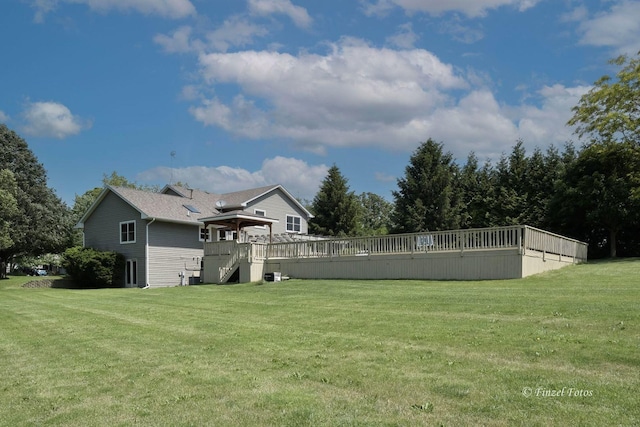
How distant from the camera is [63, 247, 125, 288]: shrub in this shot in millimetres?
27953

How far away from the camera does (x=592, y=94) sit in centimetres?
2255

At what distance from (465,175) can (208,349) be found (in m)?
34.7

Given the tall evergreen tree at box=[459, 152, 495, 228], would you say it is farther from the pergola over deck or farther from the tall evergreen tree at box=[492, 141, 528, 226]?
the pergola over deck

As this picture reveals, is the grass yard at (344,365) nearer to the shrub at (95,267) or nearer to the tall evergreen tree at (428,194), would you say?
the shrub at (95,267)

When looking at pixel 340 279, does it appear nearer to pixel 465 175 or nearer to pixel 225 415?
pixel 225 415

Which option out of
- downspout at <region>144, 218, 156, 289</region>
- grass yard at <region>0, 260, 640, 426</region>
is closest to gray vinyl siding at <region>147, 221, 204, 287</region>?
downspout at <region>144, 218, 156, 289</region>

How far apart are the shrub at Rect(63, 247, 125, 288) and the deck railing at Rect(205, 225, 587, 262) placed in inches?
264

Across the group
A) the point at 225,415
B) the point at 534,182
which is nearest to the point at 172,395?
the point at 225,415

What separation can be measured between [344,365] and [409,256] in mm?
12996

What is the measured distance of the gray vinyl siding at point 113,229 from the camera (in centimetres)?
2845

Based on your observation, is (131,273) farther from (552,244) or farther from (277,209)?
(552,244)

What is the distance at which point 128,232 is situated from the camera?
29344 millimetres

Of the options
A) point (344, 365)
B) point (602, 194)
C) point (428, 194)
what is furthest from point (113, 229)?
point (344, 365)

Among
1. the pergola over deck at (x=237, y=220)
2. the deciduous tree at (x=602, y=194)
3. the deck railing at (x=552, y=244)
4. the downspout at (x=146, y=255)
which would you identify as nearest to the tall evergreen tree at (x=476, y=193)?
the deciduous tree at (x=602, y=194)
